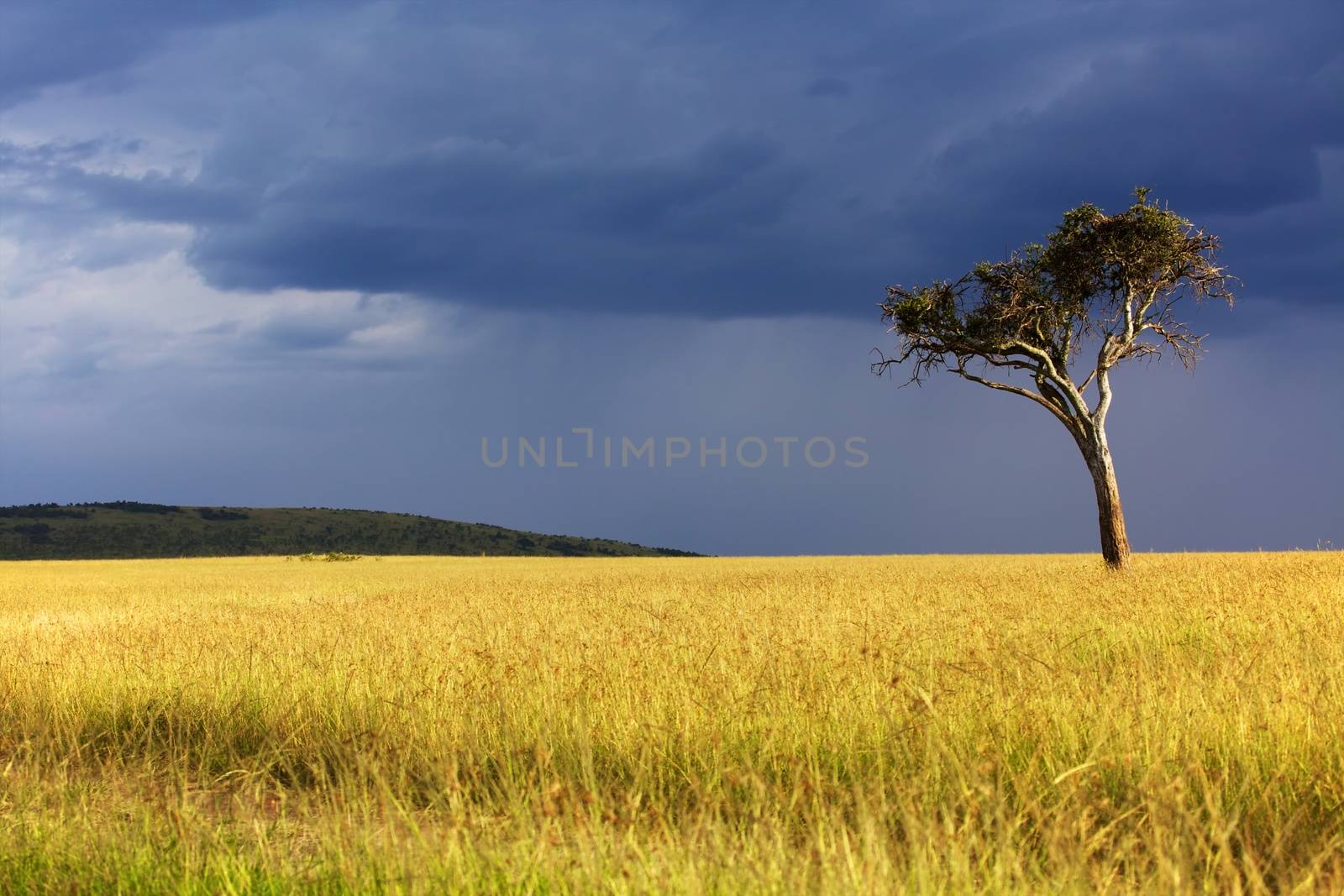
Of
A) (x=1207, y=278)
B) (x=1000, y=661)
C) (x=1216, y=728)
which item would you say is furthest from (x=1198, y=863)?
(x=1207, y=278)

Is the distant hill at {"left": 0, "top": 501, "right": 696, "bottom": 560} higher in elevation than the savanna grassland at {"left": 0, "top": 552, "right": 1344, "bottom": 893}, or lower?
lower

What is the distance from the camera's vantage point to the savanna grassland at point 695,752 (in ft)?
13.8

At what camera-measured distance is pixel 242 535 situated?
3280 inches

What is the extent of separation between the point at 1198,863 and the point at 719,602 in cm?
1150

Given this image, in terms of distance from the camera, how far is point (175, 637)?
1269cm

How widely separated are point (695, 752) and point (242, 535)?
86.0m

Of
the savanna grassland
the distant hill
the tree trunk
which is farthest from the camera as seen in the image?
the distant hill

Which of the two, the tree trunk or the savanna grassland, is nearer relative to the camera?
the savanna grassland

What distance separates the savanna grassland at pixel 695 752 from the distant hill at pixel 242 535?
214ft

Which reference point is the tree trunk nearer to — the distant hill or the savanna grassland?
the savanna grassland

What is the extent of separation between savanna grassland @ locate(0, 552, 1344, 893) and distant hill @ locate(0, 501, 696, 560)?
6535 centimetres

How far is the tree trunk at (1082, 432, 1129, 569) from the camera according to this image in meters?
23.5

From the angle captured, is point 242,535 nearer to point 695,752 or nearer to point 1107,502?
point 1107,502

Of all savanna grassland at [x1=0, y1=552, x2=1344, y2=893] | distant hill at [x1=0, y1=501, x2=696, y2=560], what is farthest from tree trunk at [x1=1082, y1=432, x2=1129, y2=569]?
distant hill at [x1=0, y1=501, x2=696, y2=560]
